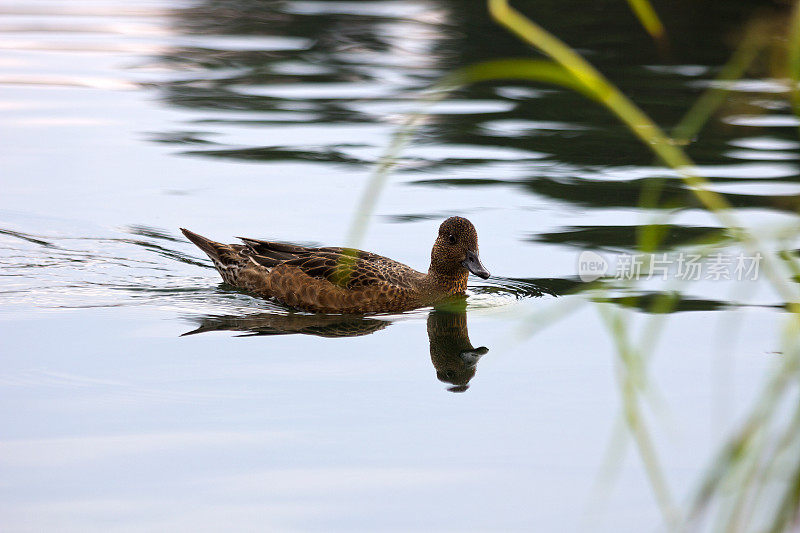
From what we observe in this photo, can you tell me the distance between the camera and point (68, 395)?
230 inches

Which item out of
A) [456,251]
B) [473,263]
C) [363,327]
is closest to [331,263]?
[363,327]

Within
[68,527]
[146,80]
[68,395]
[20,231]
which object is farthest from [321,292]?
[146,80]

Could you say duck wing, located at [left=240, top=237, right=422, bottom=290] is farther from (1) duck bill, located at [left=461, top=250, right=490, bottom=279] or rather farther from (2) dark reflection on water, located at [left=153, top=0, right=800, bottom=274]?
(2) dark reflection on water, located at [left=153, top=0, right=800, bottom=274]

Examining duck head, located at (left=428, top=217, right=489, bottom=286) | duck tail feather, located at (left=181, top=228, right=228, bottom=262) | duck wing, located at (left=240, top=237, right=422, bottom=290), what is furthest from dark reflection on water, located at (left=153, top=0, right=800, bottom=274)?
duck tail feather, located at (left=181, top=228, right=228, bottom=262)

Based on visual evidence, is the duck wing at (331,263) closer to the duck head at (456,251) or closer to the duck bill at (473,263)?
the duck head at (456,251)

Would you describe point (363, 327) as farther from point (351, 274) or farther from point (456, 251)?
point (456, 251)

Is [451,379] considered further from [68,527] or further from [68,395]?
[68,527]

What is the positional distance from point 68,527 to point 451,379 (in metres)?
2.37

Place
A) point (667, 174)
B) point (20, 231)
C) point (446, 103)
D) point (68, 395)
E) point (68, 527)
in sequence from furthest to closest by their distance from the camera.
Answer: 1. point (446, 103)
2. point (667, 174)
3. point (20, 231)
4. point (68, 395)
5. point (68, 527)

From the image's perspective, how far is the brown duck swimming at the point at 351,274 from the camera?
7676mm

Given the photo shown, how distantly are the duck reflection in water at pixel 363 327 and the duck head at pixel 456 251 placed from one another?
9.5 inches

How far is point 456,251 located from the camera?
7.82 meters

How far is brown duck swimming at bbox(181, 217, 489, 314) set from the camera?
7.68 m

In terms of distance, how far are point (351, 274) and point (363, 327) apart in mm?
378
